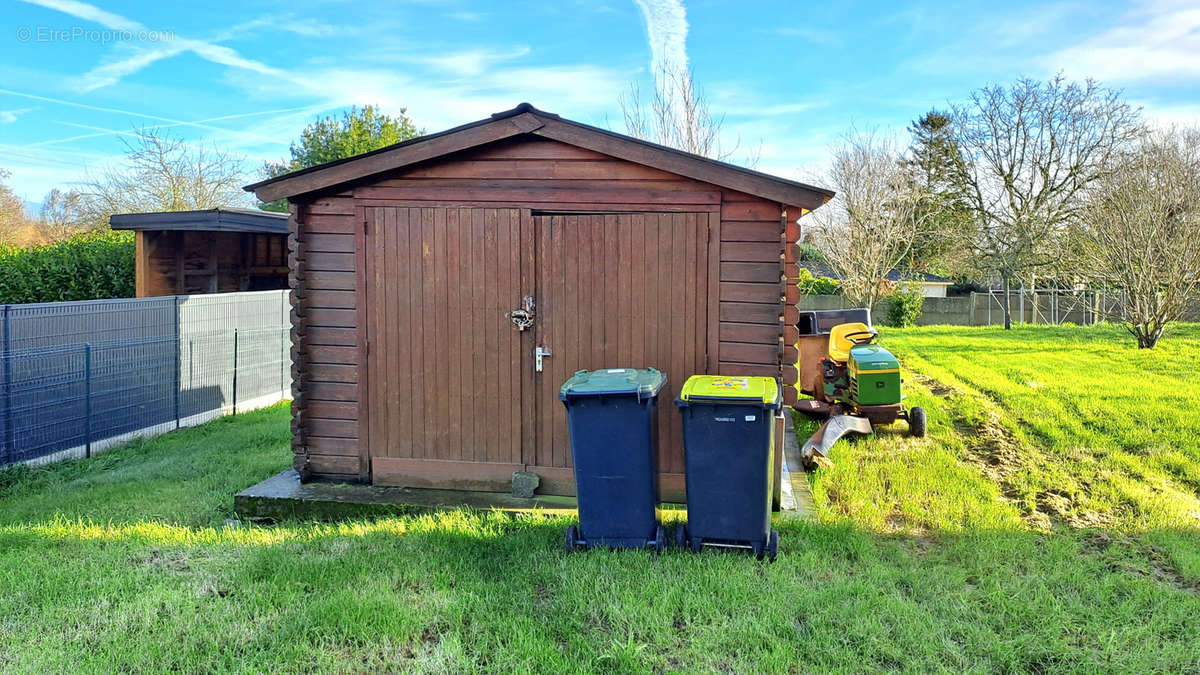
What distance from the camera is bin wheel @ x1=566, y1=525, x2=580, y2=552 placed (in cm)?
424

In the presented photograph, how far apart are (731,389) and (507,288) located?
1.82 m

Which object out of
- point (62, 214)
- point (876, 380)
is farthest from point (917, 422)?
point (62, 214)

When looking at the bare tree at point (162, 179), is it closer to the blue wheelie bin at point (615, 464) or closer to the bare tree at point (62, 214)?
the bare tree at point (62, 214)

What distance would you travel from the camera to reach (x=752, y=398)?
405 centimetres

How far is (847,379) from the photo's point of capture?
807cm

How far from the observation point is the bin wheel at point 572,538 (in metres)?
4.24

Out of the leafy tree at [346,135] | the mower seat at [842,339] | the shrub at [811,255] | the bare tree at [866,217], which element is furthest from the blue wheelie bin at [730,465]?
the shrub at [811,255]

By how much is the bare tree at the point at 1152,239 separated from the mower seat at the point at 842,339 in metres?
8.30

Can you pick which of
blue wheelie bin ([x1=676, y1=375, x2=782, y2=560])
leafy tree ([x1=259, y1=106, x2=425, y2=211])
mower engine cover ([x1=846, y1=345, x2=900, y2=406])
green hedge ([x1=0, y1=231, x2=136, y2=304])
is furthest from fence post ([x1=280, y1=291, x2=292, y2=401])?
leafy tree ([x1=259, y1=106, x2=425, y2=211])

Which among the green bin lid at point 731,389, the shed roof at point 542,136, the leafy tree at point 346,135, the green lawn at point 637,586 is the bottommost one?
the green lawn at point 637,586

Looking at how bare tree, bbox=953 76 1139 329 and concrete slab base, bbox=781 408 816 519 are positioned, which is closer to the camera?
concrete slab base, bbox=781 408 816 519

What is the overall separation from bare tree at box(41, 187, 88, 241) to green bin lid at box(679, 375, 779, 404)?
24.7m

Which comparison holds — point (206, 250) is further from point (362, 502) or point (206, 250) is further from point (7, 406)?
point (362, 502)

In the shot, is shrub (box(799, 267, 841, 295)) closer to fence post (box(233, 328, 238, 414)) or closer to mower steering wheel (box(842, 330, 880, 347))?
mower steering wheel (box(842, 330, 880, 347))
